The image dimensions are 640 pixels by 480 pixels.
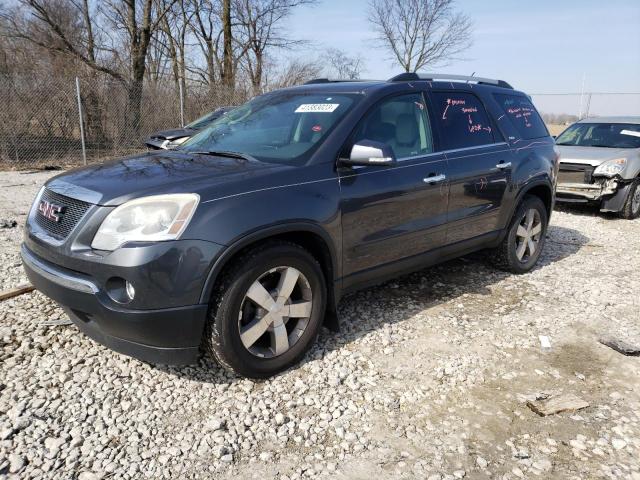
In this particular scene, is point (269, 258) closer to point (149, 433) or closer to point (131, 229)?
point (131, 229)

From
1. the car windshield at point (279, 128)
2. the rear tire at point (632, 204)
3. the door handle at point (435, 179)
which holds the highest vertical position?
the car windshield at point (279, 128)

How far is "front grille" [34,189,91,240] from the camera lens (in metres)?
2.72

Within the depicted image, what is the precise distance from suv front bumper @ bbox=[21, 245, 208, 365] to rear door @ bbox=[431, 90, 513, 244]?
2.37m

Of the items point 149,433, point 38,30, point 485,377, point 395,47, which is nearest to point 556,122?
point 395,47

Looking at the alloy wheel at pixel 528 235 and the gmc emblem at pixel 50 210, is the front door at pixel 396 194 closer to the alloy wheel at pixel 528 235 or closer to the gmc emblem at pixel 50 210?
the alloy wheel at pixel 528 235

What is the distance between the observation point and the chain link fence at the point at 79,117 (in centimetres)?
1170

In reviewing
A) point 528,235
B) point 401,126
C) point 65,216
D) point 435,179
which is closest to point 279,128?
point 401,126

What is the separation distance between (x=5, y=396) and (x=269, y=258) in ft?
5.33

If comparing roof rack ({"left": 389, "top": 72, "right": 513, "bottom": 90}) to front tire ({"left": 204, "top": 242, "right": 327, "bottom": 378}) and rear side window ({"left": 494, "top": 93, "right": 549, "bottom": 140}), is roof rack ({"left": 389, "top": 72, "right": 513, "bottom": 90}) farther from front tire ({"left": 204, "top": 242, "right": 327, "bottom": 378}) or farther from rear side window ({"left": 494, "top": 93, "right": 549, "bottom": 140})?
front tire ({"left": 204, "top": 242, "right": 327, "bottom": 378})

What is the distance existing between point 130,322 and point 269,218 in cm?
91

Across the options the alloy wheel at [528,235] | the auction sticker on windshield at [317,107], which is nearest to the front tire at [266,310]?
the auction sticker on windshield at [317,107]

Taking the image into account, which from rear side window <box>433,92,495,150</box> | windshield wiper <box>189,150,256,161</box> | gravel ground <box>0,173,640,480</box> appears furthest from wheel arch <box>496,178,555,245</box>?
windshield wiper <box>189,150,256,161</box>

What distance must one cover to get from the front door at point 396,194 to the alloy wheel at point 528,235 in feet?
4.87

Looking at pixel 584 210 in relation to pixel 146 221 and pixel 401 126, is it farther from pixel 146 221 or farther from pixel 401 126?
pixel 146 221
